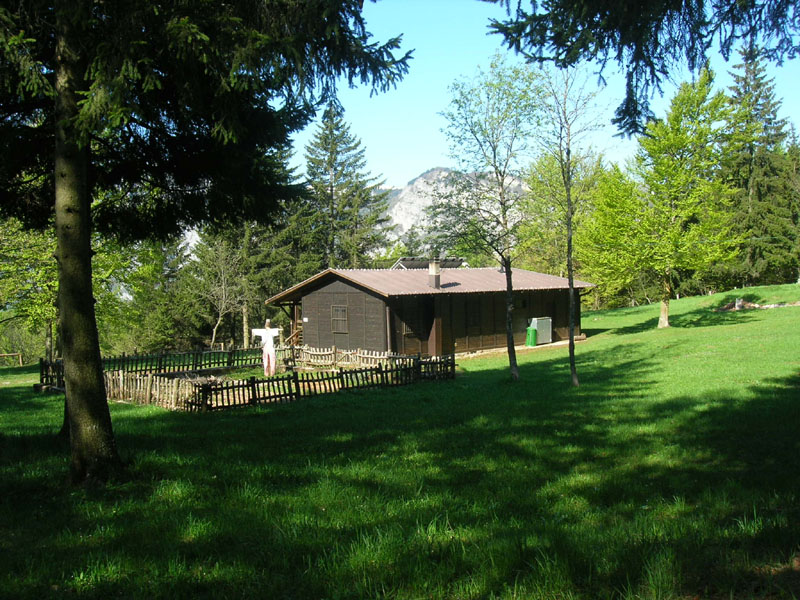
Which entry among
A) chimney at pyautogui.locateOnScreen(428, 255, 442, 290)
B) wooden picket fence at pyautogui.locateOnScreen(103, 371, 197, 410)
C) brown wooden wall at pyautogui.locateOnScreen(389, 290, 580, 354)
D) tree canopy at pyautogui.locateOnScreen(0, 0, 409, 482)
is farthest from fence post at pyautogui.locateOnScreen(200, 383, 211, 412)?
chimney at pyautogui.locateOnScreen(428, 255, 442, 290)

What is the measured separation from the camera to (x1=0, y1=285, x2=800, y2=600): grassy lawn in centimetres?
405

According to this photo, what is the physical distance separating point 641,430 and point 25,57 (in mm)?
9803

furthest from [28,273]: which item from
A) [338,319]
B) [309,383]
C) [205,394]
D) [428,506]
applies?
[428,506]

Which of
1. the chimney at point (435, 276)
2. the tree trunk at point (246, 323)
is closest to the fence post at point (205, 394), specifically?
the chimney at point (435, 276)

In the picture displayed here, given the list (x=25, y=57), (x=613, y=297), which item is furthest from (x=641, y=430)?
(x=613, y=297)

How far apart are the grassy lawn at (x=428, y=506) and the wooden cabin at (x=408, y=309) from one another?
17661 millimetres

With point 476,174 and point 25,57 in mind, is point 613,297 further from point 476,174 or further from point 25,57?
point 25,57

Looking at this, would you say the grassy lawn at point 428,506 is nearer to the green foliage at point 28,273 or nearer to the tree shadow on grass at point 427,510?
the tree shadow on grass at point 427,510

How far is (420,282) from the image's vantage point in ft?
107

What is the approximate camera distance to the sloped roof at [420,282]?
29998 mm

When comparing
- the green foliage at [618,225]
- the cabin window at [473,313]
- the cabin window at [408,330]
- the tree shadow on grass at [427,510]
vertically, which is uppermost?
the green foliage at [618,225]

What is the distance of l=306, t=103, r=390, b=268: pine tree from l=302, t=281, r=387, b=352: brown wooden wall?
27699 mm

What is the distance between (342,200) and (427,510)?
5812 centimetres

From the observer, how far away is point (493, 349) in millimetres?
34250
